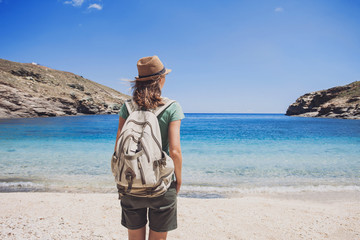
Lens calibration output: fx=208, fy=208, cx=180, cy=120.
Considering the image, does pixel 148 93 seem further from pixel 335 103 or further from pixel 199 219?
pixel 335 103

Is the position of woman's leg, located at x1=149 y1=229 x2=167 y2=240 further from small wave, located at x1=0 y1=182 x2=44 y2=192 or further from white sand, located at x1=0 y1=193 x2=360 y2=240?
small wave, located at x1=0 y1=182 x2=44 y2=192

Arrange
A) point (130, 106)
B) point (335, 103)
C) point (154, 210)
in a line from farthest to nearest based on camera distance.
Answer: point (335, 103) → point (130, 106) → point (154, 210)

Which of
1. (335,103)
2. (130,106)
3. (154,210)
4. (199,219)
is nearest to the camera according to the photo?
(154,210)

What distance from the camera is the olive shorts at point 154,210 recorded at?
5.37ft

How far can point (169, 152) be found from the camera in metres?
1.79

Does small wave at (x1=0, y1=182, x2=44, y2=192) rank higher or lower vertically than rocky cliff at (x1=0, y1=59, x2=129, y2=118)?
lower

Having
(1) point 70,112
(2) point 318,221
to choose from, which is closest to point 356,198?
(2) point 318,221

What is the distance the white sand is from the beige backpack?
227cm

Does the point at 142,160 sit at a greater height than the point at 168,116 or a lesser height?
lesser

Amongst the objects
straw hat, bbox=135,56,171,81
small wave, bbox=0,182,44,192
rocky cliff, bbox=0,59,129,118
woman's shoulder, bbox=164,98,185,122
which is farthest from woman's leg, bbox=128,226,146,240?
rocky cliff, bbox=0,59,129,118

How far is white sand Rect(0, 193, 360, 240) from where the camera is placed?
337 cm

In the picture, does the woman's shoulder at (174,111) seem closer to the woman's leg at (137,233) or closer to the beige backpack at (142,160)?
the beige backpack at (142,160)

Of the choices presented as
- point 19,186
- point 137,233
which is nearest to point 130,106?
point 137,233

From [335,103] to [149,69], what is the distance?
89.9 meters
